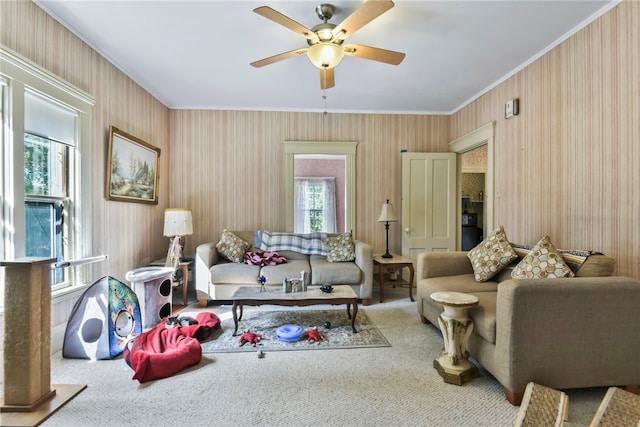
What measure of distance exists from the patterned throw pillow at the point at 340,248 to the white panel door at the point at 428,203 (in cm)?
101

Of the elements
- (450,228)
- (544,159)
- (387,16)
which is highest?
(387,16)

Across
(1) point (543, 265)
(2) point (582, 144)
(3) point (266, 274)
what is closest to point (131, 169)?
(3) point (266, 274)

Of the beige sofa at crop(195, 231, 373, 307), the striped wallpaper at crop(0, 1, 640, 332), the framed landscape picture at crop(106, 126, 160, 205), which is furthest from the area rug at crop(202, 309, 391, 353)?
the framed landscape picture at crop(106, 126, 160, 205)

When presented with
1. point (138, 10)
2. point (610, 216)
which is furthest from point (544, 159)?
point (138, 10)

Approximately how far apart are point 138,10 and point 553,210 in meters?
3.86

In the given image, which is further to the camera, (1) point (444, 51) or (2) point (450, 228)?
(2) point (450, 228)

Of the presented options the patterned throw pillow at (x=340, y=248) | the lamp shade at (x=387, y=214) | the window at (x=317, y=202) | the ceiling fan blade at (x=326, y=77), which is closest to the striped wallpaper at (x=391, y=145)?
the lamp shade at (x=387, y=214)

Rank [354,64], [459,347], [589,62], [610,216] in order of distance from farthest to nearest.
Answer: [354,64]
[589,62]
[610,216]
[459,347]

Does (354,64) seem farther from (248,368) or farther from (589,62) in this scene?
(248,368)

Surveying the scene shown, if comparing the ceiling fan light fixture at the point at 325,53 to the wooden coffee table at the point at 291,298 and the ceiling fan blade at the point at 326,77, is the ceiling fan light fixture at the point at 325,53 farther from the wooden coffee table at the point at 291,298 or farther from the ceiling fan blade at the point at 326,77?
the wooden coffee table at the point at 291,298

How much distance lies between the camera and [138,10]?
2.28 m

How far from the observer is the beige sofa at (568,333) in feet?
5.65

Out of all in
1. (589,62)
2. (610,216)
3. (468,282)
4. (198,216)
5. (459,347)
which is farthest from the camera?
(198,216)

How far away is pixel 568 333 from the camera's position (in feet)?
5.74
